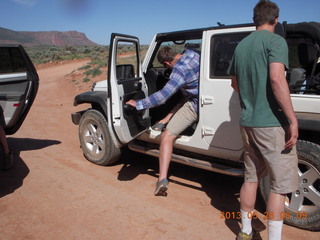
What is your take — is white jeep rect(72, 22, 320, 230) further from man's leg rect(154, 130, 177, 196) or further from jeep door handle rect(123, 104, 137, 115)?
man's leg rect(154, 130, 177, 196)

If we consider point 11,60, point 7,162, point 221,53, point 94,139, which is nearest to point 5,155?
point 7,162

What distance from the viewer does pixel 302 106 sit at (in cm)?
303

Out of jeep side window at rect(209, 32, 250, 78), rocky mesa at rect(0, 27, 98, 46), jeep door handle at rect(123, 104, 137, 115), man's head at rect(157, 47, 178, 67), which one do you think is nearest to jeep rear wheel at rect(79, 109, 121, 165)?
jeep door handle at rect(123, 104, 137, 115)

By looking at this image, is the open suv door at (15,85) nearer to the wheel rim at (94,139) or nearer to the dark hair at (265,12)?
the wheel rim at (94,139)

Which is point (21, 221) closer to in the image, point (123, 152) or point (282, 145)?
point (123, 152)

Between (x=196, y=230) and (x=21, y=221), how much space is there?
1777mm

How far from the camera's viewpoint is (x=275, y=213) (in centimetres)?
248

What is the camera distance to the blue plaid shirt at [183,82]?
142 inches

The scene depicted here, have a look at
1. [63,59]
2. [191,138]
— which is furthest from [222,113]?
[63,59]

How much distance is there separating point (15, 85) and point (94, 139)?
147cm

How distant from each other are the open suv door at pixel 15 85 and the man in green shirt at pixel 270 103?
3493mm

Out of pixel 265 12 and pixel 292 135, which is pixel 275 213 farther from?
pixel 265 12

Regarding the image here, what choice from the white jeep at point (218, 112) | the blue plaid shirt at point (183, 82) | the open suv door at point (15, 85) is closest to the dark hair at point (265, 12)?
the white jeep at point (218, 112)

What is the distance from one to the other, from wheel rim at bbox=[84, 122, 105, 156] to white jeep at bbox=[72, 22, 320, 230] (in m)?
0.03
